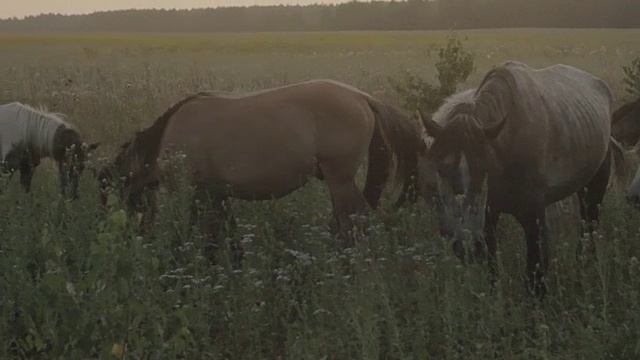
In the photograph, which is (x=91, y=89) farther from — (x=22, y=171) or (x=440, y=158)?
(x=440, y=158)

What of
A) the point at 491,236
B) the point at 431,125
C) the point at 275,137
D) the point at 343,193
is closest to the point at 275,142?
the point at 275,137

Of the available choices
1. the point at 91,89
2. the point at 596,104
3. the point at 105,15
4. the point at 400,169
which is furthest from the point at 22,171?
the point at 105,15

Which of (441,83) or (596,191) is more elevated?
(441,83)

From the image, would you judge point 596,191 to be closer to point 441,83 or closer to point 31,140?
point 441,83

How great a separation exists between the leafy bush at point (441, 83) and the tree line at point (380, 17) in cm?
5904

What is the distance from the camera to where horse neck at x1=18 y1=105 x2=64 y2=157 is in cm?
871

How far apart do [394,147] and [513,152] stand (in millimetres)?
1977

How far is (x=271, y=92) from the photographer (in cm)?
705

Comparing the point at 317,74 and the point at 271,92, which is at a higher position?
the point at 271,92

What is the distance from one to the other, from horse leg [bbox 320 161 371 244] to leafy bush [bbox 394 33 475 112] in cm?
426

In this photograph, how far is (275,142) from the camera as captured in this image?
6777mm

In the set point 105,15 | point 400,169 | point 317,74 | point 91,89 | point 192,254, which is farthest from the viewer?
point 105,15

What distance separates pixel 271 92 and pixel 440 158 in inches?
101

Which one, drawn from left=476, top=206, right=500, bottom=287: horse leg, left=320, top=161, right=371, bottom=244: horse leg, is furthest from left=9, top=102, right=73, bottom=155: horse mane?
left=476, top=206, right=500, bottom=287: horse leg
